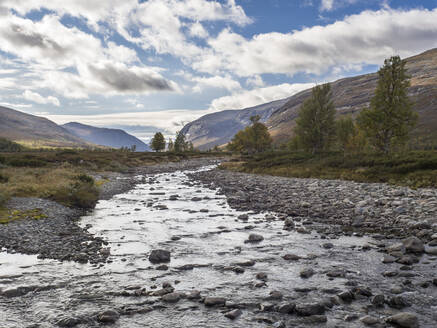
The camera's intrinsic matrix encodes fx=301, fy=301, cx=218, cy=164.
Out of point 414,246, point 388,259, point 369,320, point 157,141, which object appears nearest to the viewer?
point 369,320

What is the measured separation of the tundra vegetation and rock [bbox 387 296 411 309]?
17880 millimetres

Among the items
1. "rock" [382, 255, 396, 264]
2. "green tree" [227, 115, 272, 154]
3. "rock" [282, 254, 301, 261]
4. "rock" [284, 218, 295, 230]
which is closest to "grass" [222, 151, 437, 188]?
"rock" [284, 218, 295, 230]

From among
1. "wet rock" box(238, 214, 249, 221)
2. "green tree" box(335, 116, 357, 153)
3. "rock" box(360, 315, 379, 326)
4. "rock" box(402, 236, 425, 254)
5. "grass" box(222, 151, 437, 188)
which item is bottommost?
"wet rock" box(238, 214, 249, 221)

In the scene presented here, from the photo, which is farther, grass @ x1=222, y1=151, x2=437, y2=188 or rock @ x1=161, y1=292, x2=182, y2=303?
grass @ x1=222, y1=151, x2=437, y2=188

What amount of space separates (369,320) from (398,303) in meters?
1.20

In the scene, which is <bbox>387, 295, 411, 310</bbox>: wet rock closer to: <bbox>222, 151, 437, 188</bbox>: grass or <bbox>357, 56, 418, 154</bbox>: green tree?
<bbox>222, 151, 437, 188</bbox>: grass

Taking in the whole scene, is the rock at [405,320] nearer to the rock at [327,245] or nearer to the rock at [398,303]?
the rock at [398,303]

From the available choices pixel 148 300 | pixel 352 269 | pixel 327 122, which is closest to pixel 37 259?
pixel 148 300

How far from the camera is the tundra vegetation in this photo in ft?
90.5

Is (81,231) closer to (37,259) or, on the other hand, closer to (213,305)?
(37,259)

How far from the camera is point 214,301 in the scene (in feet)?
25.5

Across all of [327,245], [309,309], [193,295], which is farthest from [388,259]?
[193,295]

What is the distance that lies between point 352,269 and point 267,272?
272 cm

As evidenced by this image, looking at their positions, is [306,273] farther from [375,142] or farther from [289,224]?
[375,142]
